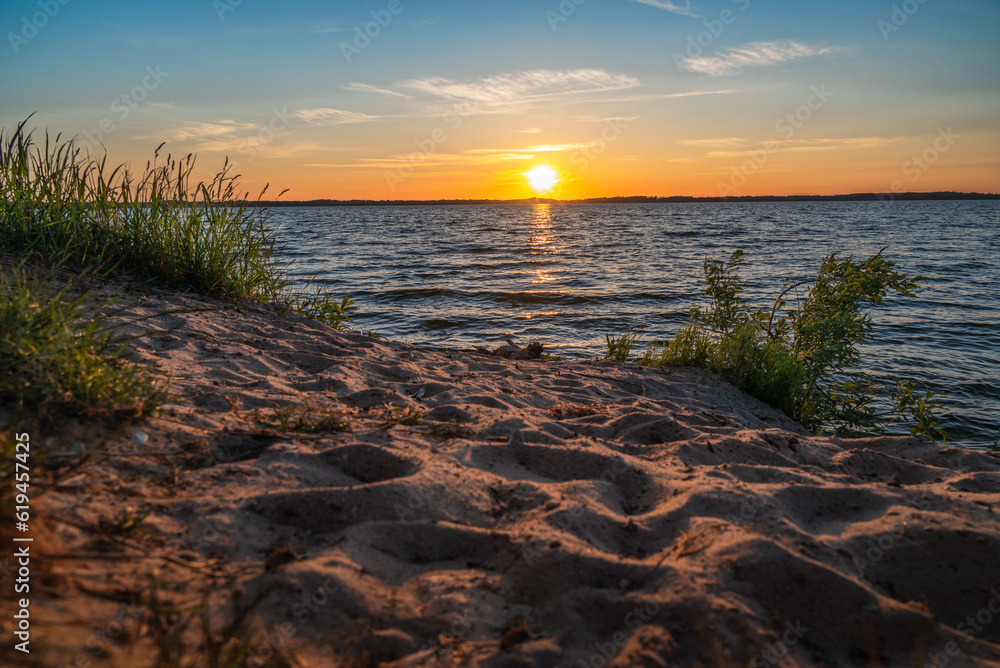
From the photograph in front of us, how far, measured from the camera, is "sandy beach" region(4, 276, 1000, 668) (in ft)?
5.43

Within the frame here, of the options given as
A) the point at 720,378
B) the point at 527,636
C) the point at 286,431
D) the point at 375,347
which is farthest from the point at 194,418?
the point at 720,378

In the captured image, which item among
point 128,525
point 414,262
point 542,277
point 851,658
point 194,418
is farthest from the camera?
point 414,262

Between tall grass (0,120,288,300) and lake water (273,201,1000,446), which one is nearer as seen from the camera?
tall grass (0,120,288,300)

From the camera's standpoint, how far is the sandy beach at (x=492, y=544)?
5.43ft

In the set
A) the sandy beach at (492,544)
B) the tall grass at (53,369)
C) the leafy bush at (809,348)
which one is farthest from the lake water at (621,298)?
the tall grass at (53,369)

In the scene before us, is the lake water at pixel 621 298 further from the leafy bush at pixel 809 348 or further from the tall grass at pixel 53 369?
the tall grass at pixel 53 369

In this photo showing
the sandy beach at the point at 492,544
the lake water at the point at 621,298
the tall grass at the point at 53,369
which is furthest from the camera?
the lake water at the point at 621,298

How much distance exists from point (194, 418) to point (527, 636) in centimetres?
210

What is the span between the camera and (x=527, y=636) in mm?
1735

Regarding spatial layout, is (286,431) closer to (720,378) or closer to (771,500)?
(771,500)

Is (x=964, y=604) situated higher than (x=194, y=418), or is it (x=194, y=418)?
(x=194, y=418)

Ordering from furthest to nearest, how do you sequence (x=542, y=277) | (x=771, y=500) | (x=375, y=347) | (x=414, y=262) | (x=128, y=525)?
(x=414, y=262) → (x=542, y=277) → (x=375, y=347) → (x=771, y=500) → (x=128, y=525)

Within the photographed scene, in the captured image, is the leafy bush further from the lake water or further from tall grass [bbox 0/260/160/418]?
tall grass [bbox 0/260/160/418]

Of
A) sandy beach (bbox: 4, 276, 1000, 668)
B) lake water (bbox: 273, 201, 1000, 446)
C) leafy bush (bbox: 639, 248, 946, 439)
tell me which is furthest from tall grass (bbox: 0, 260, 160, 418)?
lake water (bbox: 273, 201, 1000, 446)
